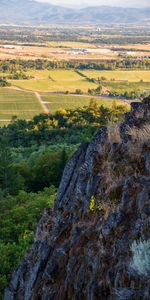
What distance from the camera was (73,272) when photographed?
992 centimetres

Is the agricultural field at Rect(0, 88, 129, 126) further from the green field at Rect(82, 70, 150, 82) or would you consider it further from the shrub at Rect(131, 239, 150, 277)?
the shrub at Rect(131, 239, 150, 277)

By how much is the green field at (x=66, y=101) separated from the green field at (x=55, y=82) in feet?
30.6

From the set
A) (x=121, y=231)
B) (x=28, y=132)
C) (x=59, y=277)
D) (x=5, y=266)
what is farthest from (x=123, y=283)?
(x=28, y=132)

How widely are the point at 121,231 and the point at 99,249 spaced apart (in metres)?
0.68

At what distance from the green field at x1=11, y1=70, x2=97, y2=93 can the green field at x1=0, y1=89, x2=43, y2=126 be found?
1011 centimetres

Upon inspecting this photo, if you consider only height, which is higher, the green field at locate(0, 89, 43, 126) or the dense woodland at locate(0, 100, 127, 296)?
the green field at locate(0, 89, 43, 126)

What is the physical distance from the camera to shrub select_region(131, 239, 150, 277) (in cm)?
→ 771

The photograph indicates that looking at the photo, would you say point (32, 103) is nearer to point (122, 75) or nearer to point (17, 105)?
point (17, 105)

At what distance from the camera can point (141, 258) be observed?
7.84m

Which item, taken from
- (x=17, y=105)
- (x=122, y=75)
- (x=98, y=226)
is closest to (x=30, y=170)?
(x=98, y=226)

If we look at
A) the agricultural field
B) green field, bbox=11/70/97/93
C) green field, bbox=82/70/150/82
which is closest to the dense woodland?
the agricultural field

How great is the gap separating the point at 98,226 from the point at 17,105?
4620 inches

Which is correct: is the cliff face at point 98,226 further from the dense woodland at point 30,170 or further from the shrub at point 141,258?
the dense woodland at point 30,170

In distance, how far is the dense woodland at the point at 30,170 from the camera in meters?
22.2
